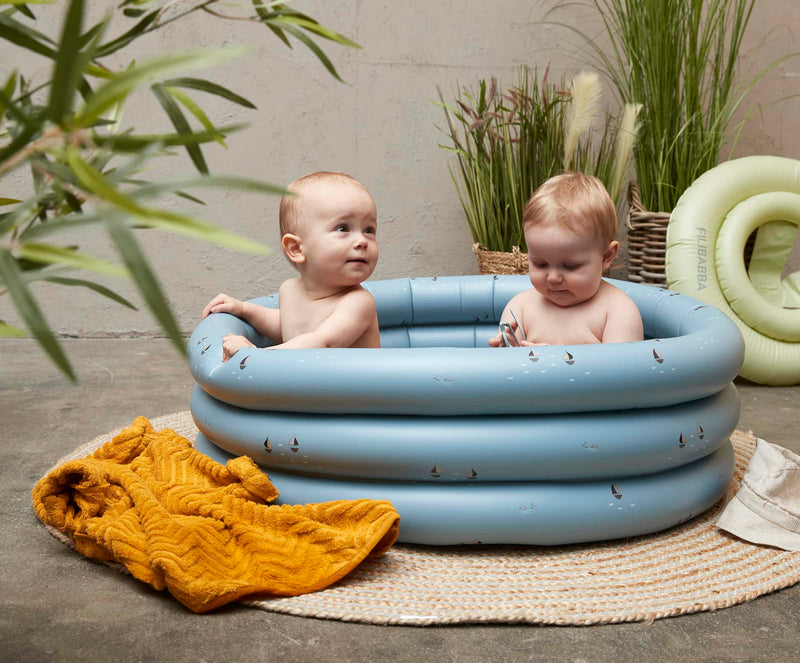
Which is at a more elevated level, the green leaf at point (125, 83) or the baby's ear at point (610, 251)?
the green leaf at point (125, 83)

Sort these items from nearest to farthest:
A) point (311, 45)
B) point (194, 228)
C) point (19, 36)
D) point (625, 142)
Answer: point (194, 228) → point (19, 36) → point (311, 45) → point (625, 142)

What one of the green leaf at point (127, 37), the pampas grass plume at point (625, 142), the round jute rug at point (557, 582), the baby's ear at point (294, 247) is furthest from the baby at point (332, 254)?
the pampas grass plume at point (625, 142)

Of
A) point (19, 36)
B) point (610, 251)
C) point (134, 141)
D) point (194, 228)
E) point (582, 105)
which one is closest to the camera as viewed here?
point (194, 228)

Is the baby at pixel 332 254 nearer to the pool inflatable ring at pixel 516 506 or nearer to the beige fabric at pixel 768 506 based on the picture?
the pool inflatable ring at pixel 516 506

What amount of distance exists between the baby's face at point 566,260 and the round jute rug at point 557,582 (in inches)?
21.4

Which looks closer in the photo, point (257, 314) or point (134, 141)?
point (134, 141)

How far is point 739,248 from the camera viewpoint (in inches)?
107

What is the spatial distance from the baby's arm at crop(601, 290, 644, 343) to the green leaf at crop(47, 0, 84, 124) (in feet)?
4.63

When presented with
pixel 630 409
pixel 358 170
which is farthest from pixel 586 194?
pixel 358 170

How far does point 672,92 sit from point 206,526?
228 centimetres

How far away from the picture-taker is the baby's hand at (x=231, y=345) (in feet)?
5.25

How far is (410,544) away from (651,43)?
2.07m

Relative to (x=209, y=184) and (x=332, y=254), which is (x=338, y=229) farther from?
(x=209, y=184)

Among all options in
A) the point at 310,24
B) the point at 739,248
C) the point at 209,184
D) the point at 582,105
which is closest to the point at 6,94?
the point at 209,184
